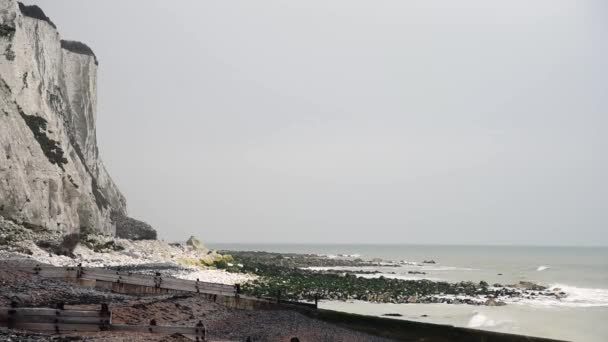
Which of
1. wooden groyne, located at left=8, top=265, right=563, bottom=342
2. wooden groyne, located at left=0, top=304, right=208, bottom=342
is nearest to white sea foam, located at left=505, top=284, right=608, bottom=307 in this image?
wooden groyne, located at left=8, top=265, right=563, bottom=342

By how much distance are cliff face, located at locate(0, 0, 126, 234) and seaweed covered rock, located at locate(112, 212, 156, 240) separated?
213cm

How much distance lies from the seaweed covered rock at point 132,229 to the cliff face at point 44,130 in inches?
84.0

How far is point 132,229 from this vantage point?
66938 millimetres

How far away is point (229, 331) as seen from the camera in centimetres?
1581

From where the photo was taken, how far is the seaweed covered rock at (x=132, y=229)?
66.2 m

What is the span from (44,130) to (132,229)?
20418 millimetres

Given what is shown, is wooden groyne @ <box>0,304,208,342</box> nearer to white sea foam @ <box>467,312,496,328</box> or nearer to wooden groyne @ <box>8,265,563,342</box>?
wooden groyne @ <box>8,265,563,342</box>

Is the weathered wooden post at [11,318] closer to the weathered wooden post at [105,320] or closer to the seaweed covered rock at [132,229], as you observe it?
the weathered wooden post at [105,320]

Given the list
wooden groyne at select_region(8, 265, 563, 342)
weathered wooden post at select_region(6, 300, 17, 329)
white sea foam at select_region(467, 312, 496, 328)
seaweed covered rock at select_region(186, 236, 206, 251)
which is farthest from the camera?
seaweed covered rock at select_region(186, 236, 206, 251)

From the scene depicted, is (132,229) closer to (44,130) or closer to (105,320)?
(44,130)

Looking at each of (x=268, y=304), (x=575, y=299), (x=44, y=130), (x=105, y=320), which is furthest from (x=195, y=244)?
(x=105, y=320)

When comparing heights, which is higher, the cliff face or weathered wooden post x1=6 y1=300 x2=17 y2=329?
the cliff face

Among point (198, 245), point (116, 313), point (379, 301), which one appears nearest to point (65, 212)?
point (198, 245)

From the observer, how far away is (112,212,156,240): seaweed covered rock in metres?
66.2
